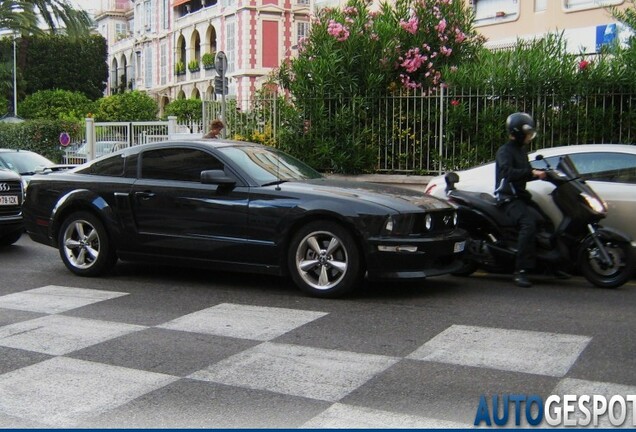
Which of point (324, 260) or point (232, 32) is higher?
point (232, 32)

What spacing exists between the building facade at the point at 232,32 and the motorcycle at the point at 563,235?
12127 millimetres

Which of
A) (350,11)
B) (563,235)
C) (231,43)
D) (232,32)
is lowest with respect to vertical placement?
(563,235)

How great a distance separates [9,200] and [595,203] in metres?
7.92

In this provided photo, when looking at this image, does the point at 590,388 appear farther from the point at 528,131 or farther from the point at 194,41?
the point at 194,41

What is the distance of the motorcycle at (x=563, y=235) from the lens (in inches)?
308

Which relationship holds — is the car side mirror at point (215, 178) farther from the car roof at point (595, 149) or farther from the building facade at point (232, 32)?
the building facade at point (232, 32)

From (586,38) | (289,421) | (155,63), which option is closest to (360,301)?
(289,421)

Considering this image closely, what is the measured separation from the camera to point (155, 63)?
66.4m

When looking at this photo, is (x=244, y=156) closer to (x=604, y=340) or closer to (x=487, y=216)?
(x=487, y=216)

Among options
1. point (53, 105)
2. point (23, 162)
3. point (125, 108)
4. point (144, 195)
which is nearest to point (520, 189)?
point (144, 195)

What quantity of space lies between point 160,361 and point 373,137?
9.59 m

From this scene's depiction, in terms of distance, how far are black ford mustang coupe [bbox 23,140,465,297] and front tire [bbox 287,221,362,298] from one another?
0.03 ft

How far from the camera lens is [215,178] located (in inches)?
308

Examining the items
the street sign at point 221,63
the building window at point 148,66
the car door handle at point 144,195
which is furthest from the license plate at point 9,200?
the building window at point 148,66
